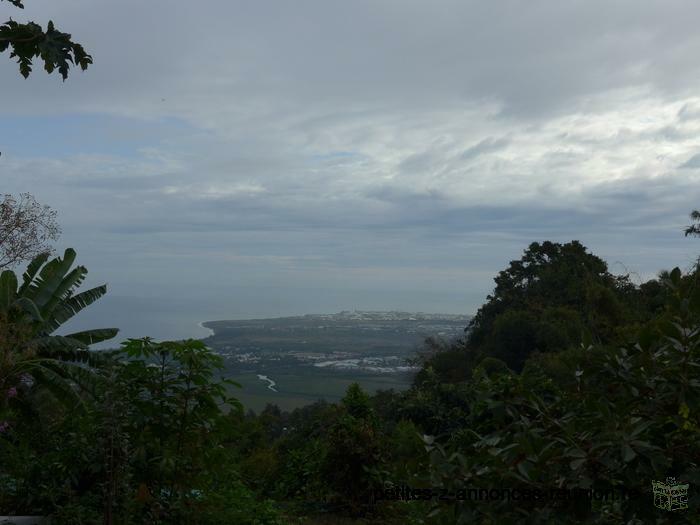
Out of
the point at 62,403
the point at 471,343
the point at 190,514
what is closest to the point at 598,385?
the point at 190,514

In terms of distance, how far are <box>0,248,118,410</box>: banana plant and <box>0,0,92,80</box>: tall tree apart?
6659 mm

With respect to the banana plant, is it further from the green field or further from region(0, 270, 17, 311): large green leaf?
Answer: the green field

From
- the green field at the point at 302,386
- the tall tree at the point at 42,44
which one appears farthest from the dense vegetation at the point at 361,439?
the green field at the point at 302,386

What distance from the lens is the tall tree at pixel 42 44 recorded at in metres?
3.42

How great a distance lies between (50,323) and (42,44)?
10.5m

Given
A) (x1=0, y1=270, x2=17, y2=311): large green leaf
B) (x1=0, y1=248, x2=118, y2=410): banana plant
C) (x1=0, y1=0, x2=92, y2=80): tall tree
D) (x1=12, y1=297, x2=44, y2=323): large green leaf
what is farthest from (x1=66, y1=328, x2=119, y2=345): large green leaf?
(x1=0, y1=0, x2=92, y2=80): tall tree

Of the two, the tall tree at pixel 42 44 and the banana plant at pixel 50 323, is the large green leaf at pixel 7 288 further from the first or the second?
the tall tree at pixel 42 44

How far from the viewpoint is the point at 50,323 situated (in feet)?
41.6

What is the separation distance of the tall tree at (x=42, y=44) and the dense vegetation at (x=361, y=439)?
2159 mm

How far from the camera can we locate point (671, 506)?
77.9 inches

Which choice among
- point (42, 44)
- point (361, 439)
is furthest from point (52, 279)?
point (42, 44)

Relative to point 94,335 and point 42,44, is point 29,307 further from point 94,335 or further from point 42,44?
point 42,44

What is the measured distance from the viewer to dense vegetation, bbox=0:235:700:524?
206 centimetres

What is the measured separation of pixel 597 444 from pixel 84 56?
3.11 metres
